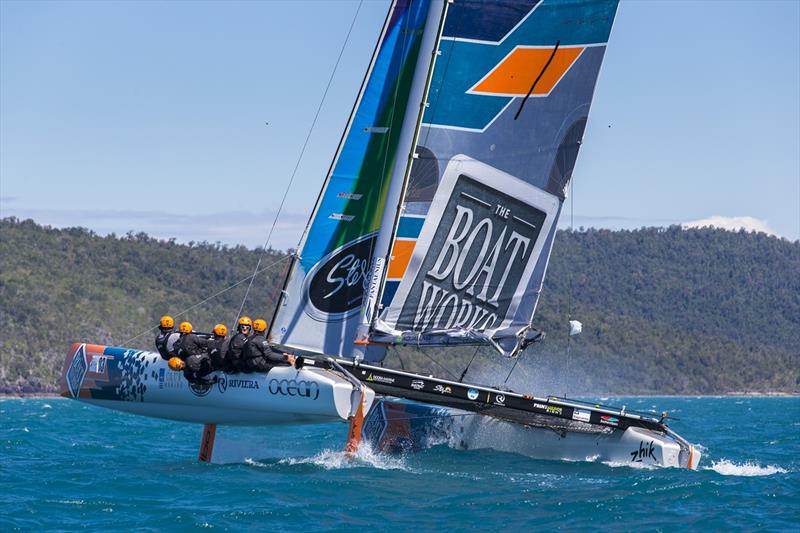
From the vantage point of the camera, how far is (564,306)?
93.4 meters

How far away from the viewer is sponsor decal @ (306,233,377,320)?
16844 millimetres

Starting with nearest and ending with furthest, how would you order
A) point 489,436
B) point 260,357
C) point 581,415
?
point 260,357 → point 581,415 → point 489,436

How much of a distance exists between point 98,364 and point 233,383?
2.43m

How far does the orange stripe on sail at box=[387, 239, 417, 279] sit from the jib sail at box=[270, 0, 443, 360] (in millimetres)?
302

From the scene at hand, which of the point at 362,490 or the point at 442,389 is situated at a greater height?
the point at 442,389

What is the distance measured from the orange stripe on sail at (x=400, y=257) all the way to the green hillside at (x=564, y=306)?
804 inches

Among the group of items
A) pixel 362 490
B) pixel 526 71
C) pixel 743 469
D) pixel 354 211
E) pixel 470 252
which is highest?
pixel 526 71

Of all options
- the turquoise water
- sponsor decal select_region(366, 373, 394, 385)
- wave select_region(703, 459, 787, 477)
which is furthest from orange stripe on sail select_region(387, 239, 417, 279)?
wave select_region(703, 459, 787, 477)

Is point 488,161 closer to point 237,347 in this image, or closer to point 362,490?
point 237,347

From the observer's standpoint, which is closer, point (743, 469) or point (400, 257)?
point (743, 469)

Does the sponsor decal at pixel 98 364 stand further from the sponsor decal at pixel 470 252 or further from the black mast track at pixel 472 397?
the sponsor decal at pixel 470 252

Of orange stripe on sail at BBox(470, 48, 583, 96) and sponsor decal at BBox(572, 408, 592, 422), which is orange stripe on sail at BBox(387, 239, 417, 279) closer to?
orange stripe on sail at BBox(470, 48, 583, 96)

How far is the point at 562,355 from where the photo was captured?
3118 inches

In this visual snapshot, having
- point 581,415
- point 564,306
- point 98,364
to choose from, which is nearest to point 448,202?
point 581,415
